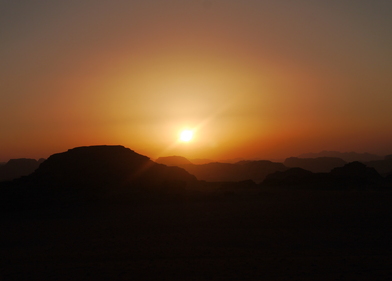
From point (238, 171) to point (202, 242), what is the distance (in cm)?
8639

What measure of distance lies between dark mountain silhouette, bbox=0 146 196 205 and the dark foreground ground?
140 inches

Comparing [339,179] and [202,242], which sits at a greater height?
[339,179]

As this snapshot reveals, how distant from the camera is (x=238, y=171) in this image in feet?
327

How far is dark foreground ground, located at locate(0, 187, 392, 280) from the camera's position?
34.7 ft

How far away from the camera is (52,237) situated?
1648cm

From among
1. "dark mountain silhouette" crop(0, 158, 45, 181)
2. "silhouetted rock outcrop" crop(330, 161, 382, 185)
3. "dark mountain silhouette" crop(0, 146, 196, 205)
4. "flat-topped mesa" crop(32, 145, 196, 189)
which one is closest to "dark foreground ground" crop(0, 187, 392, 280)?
"dark mountain silhouette" crop(0, 146, 196, 205)

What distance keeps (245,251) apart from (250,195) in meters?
19.9

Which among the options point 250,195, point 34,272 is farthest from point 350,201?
point 34,272

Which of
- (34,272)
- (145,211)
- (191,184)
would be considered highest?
(191,184)

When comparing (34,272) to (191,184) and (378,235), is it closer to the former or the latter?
(378,235)

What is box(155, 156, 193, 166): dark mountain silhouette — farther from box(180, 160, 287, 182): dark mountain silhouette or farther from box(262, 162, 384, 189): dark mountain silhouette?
box(262, 162, 384, 189): dark mountain silhouette

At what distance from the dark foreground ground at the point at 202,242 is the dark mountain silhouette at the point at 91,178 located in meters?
3.55

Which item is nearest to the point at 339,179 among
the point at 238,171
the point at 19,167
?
the point at 238,171

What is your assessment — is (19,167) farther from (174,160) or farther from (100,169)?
(100,169)
